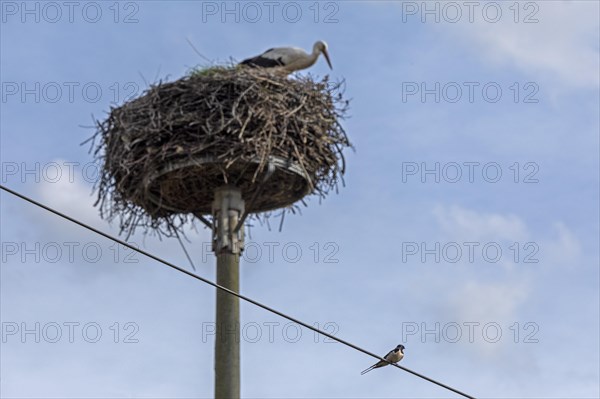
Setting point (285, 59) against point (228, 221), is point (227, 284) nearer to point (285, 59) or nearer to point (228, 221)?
point (228, 221)

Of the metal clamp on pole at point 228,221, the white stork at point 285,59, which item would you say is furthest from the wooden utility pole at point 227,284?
the white stork at point 285,59

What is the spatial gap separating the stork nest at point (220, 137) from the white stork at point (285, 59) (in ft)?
1.55

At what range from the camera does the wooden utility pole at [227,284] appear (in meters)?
15.3

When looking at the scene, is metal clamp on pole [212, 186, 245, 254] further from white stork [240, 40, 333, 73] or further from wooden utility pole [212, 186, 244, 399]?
white stork [240, 40, 333, 73]

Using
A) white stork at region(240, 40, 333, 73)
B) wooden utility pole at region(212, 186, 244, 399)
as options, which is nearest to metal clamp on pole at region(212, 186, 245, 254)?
wooden utility pole at region(212, 186, 244, 399)

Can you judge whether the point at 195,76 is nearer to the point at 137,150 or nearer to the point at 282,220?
the point at 137,150

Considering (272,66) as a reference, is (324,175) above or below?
below

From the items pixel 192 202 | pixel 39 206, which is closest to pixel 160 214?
pixel 192 202

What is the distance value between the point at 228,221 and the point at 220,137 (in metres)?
1.57

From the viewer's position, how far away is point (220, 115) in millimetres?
14586

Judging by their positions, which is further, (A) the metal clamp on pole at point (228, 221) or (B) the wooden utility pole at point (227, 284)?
(A) the metal clamp on pole at point (228, 221)

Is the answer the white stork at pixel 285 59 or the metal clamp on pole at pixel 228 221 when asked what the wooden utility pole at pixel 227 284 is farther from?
the white stork at pixel 285 59

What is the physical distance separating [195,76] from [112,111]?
3.53 feet

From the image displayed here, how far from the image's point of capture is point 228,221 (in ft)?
52.2
